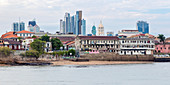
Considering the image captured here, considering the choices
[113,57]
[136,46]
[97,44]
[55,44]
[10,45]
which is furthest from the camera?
[136,46]

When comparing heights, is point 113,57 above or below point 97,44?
below

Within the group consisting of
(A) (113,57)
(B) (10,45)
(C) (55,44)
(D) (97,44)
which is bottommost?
(A) (113,57)

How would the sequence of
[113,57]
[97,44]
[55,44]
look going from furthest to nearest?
[55,44]
[97,44]
[113,57]

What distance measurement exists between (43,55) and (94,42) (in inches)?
893

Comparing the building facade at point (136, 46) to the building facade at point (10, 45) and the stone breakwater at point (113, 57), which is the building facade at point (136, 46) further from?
the building facade at point (10, 45)

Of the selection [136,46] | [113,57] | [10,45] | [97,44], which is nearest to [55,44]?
[97,44]

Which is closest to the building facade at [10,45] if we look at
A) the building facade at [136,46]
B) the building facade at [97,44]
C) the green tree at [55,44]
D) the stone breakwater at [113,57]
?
the green tree at [55,44]

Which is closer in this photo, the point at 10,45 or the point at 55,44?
the point at 10,45

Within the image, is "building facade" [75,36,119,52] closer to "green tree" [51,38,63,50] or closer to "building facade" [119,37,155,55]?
"building facade" [119,37,155,55]

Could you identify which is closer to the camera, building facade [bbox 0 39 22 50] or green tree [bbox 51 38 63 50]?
building facade [bbox 0 39 22 50]

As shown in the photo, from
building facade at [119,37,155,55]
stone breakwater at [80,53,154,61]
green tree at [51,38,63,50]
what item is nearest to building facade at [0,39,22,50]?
green tree at [51,38,63,50]

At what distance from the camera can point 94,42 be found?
11694 cm

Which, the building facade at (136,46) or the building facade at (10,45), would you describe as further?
the building facade at (136,46)

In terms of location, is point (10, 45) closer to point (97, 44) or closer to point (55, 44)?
point (55, 44)
